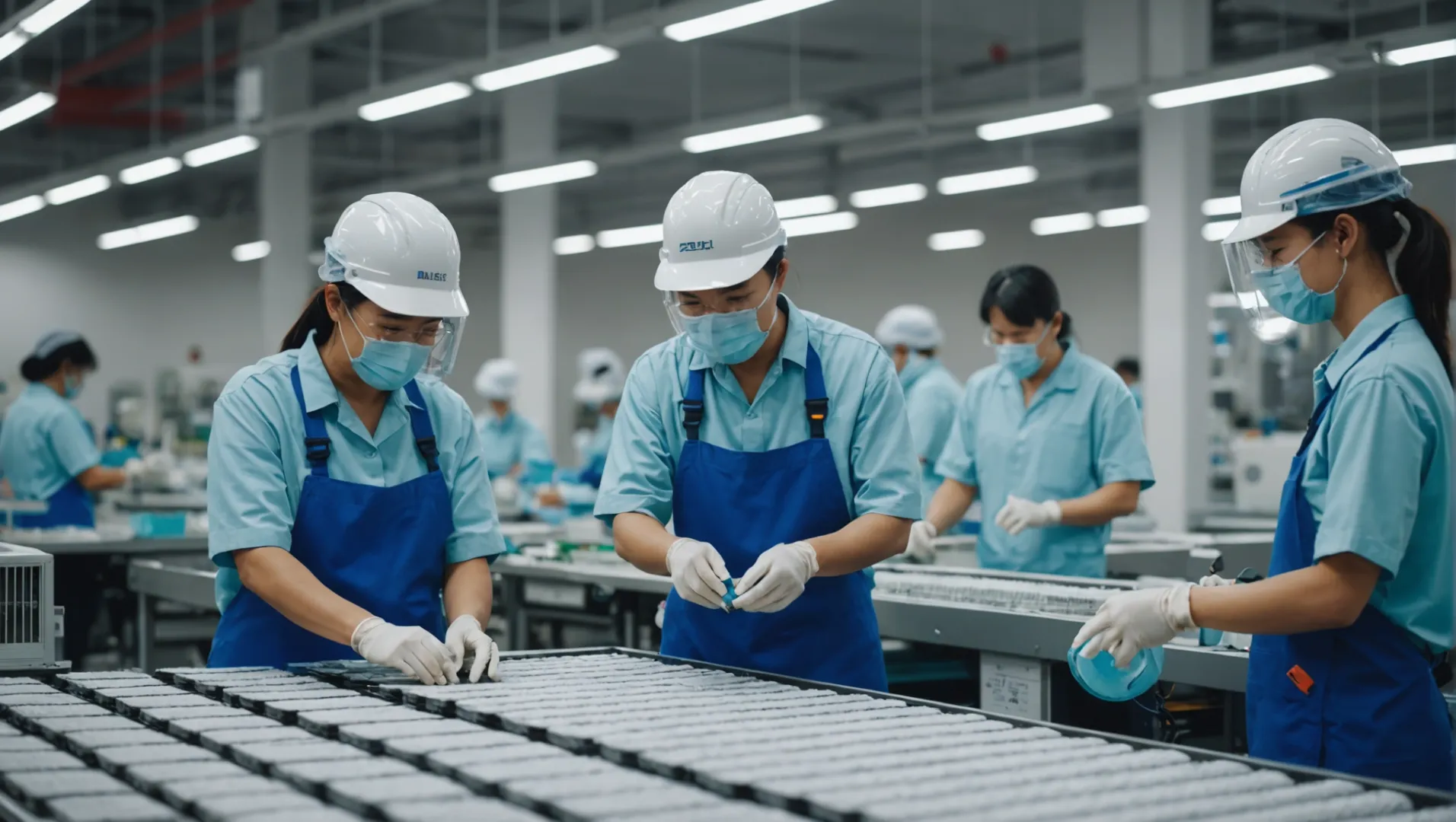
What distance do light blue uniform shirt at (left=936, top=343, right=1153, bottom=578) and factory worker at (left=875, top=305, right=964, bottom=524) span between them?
112cm

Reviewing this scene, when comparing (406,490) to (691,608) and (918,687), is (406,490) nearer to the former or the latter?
(691,608)

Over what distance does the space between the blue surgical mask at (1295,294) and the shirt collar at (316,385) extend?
141cm

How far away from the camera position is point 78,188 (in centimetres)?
1059

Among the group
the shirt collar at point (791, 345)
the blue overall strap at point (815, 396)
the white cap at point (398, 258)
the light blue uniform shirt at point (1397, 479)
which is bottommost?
the light blue uniform shirt at point (1397, 479)

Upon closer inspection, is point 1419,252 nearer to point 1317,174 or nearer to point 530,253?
point 1317,174

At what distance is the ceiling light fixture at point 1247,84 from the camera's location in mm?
6617

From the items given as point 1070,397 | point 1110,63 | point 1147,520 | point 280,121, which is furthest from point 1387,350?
point 280,121

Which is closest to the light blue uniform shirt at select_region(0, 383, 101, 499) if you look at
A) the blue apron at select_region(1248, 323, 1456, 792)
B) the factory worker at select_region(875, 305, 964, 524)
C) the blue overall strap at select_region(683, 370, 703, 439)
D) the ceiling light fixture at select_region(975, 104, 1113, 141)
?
the factory worker at select_region(875, 305, 964, 524)

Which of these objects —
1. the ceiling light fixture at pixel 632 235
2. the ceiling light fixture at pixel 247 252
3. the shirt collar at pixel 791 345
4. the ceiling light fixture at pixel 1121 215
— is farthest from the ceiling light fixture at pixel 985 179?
the ceiling light fixture at pixel 247 252

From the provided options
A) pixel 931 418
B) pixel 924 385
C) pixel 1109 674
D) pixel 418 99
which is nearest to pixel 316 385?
pixel 1109 674

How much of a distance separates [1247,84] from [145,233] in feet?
34.7

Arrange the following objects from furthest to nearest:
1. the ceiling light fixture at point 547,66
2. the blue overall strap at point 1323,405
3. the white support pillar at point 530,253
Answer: the white support pillar at point 530,253, the ceiling light fixture at point 547,66, the blue overall strap at point 1323,405

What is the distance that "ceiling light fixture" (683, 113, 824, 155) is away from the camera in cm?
777

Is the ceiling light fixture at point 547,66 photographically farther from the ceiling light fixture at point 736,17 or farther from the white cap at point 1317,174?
the white cap at point 1317,174
